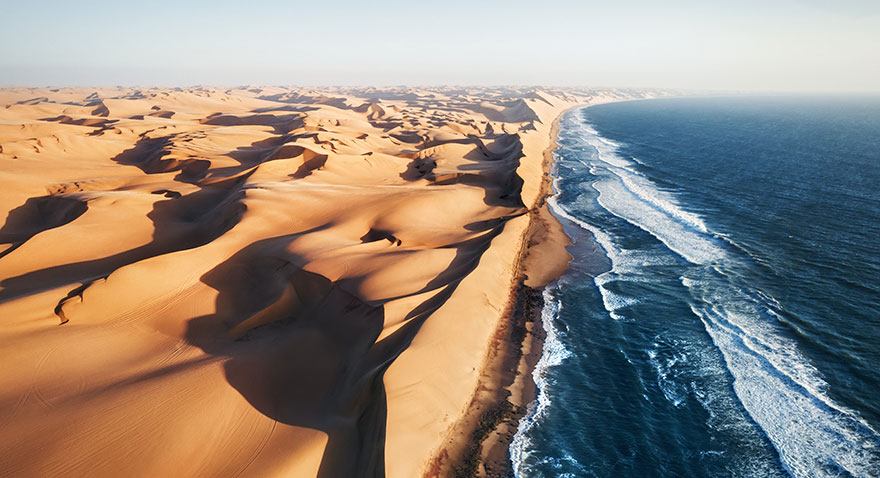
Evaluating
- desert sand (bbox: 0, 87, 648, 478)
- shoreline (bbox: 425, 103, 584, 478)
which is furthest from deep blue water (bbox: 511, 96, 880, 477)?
Answer: desert sand (bbox: 0, 87, 648, 478)

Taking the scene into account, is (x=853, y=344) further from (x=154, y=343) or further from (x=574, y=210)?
(x=154, y=343)

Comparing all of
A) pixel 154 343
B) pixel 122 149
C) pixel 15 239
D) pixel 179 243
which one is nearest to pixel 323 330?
pixel 154 343

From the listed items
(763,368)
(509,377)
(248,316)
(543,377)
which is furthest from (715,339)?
(248,316)

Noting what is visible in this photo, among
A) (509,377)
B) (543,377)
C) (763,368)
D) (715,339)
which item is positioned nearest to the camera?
(763,368)

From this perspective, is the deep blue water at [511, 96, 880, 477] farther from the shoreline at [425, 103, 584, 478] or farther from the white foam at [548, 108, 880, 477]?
the shoreline at [425, 103, 584, 478]

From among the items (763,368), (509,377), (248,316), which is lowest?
(509,377)

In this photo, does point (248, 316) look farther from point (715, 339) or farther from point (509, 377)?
point (715, 339)

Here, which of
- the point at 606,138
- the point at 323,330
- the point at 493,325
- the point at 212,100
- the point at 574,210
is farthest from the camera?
the point at 212,100
